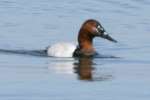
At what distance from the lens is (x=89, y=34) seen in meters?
18.1

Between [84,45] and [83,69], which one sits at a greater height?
[83,69]

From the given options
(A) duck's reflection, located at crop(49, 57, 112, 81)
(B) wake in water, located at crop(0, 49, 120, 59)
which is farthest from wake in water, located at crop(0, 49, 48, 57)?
(A) duck's reflection, located at crop(49, 57, 112, 81)

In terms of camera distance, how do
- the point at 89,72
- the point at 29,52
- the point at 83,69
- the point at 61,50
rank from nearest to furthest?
the point at 89,72 < the point at 83,69 < the point at 61,50 < the point at 29,52

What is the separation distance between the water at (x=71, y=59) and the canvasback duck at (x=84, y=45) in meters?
0.40

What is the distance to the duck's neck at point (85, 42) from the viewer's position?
58.6 feet

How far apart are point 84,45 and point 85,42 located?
95mm

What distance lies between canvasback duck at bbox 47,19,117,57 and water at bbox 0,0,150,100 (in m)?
0.40

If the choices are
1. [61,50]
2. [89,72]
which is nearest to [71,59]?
[61,50]

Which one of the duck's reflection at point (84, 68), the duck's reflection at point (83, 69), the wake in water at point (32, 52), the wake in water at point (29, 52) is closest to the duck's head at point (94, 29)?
the wake in water at point (32, 52)

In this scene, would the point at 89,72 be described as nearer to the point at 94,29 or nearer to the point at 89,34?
the point at 94,29

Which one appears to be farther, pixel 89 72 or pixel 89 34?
pixel 89 34

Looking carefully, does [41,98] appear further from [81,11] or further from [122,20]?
[81,11]

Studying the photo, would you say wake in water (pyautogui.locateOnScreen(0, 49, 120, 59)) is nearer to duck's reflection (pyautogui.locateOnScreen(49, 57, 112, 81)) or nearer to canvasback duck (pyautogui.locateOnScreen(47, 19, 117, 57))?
canvasback duck (pyautogui.locateOnScreen(47, 19, 117, 57))

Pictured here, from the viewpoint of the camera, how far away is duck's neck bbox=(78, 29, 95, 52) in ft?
58.6
